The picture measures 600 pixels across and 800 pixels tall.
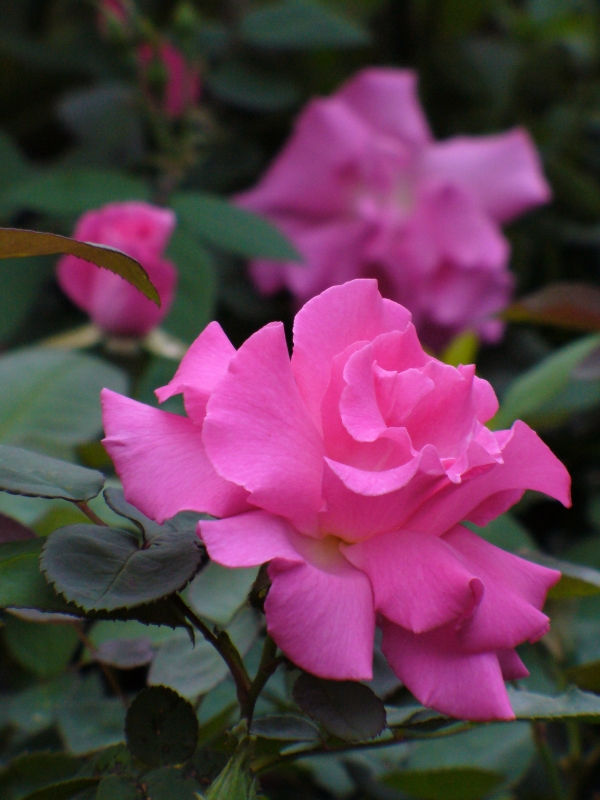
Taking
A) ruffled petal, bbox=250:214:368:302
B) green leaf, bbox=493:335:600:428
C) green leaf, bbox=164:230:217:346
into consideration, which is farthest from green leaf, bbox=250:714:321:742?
ruffled petal, bbox=250:214:368:302

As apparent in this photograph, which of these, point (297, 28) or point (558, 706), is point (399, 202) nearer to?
point (297, 28)

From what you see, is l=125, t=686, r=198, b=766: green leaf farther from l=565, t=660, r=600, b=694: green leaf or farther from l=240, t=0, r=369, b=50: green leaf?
l=240, t=0, r=369, b=50: green leaf

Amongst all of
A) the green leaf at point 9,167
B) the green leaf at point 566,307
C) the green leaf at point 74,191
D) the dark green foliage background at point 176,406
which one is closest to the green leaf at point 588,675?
the dark green foliage background at point 176,406

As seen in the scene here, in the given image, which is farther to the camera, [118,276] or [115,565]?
[118,276]

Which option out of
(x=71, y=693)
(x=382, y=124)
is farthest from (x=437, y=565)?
(x=382, y=124)

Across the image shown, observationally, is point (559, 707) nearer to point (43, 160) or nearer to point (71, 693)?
point (71, 693)

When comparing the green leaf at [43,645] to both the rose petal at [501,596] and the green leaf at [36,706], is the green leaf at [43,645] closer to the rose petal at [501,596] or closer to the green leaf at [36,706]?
the green leaf at [36,706]

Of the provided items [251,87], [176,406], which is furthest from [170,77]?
[176,406]
